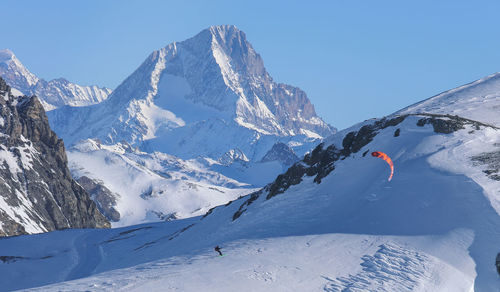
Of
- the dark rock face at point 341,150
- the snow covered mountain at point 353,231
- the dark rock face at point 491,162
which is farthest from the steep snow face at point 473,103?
the dark rock face at point 491,162

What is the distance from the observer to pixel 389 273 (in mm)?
43219

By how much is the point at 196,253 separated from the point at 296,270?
1643 cm

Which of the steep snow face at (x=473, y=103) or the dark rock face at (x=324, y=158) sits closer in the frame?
the dark rock face at (x=324, y=158)

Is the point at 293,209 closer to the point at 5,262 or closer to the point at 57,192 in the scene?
the point at 5,262

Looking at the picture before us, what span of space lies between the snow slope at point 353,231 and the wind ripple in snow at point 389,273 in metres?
0.07

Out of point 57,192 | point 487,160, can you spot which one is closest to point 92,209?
point 57,192

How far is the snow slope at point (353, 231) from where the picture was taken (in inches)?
1719

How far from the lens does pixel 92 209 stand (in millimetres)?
195875

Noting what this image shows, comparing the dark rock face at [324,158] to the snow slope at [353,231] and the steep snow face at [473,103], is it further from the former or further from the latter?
the steep snow face at [473,103]

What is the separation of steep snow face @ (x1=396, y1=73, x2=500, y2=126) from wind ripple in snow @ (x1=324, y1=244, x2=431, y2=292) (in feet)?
143

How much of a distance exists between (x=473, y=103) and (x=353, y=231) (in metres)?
58.9

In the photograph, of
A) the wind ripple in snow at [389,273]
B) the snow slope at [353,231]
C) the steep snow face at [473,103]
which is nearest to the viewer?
the wind ripple in snow at [389,273]

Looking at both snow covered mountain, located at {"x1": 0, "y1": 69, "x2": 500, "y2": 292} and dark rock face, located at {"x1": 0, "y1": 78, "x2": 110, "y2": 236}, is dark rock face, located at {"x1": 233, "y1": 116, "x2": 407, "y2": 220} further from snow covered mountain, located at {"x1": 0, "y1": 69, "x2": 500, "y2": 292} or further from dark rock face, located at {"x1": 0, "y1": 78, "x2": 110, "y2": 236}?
dark rock face, located at {"x1": 0, "y1": 78, "x2": 110, "y2": 236}

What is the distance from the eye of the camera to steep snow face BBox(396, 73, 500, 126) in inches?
3555
